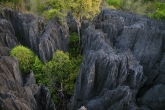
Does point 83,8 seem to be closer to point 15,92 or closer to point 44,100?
point 44,100

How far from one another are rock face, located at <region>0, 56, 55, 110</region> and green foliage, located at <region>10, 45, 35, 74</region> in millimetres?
2280

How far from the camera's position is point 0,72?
50.0 feet

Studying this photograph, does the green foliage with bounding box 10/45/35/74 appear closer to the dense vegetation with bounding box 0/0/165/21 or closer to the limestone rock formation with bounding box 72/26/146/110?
the limestone rock formation with bounding box 72/26/146/110

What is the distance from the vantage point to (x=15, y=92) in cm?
1277

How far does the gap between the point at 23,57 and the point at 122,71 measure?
10333 mm


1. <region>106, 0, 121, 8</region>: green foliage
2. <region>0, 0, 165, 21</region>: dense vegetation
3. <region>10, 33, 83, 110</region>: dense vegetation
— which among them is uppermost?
<region>0, 0, 165, 21</region>: dense vegetation

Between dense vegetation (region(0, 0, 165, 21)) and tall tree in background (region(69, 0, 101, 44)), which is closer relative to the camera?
tall tree in background (region(69, 0, 101, 44))

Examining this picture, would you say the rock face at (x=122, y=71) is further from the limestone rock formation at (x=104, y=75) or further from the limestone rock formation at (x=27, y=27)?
the limestone rock formation at (x=27, y=27)

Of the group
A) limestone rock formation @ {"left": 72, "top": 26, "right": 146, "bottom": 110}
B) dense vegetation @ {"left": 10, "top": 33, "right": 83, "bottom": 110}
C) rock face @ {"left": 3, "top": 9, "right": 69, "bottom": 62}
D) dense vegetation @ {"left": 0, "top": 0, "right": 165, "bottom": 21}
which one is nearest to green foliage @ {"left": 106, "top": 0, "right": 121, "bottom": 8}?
dense vegetation @ {"left": 0, "top": 0, "right": 165, "bottom": 21}

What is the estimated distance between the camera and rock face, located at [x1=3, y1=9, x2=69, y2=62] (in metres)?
21.0

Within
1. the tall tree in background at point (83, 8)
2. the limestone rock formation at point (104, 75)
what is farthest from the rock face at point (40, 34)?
the limestone rock formation at point (104, 75)

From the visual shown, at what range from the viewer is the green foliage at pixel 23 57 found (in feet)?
→ 64.0

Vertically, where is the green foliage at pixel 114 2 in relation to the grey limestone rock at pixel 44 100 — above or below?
above

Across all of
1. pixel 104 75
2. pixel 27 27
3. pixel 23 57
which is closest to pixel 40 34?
pixel 27 27
